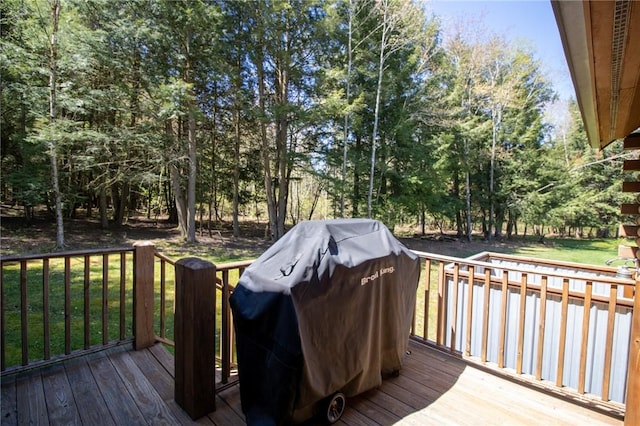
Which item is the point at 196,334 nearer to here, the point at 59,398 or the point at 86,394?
the point at 86,394

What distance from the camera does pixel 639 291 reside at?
60.1 inches

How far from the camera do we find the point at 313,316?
1.62 meters

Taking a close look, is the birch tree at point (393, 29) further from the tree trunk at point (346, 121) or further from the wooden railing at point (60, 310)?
the wooden railing at point (60, 310)

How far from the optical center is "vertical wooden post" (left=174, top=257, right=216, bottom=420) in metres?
1.82

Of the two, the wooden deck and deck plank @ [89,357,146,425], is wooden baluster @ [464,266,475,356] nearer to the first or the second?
the wooden deck

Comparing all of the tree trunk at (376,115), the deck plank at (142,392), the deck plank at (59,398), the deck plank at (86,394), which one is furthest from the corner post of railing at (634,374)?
the tree trunk at (376,115)

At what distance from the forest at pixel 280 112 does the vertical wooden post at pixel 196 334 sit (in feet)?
25.8

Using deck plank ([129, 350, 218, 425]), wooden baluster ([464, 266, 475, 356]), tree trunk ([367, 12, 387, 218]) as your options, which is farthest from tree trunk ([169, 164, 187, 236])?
Answer: wooden baluster ([464, 266, 475, 356])

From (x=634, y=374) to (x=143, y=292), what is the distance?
319cm

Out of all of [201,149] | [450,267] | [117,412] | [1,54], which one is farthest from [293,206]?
[117,412]

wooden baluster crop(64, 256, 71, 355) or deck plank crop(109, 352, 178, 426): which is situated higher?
wooden baluster crop(64, 256, 71, 355)

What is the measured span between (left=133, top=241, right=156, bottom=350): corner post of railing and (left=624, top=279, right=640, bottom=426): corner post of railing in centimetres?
310

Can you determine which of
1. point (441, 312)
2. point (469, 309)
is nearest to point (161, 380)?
point (441, 312)

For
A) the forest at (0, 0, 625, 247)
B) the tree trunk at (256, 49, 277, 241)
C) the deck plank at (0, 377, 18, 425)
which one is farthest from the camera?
the tree trunk at (256, 49, 277, 241)
